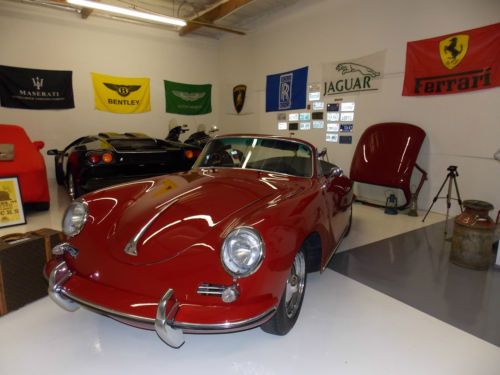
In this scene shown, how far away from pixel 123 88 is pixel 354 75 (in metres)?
5.28

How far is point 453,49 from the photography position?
438 centimetres

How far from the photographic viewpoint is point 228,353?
5.71 ft

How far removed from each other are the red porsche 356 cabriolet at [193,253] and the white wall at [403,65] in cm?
326

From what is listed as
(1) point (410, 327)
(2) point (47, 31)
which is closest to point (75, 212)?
(1) point (410, 327)

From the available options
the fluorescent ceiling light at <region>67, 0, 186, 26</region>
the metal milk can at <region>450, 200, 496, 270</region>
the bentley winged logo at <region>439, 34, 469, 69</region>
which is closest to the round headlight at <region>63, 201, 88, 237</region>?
the metal milk can at <region>450, 200, 496, 270</region>

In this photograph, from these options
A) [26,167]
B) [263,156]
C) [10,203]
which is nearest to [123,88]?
[26,167]

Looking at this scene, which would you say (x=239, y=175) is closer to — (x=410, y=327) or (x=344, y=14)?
(x=410, y=327)

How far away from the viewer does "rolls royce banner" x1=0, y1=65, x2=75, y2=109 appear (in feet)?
20.5

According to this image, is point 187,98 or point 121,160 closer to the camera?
point 121,160

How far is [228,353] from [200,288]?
52cm

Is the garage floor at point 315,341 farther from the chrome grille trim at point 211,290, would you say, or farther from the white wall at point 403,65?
the white wall at point 403,65

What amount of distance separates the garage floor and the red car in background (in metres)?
2.33

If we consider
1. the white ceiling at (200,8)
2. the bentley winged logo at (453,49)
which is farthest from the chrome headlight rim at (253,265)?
the white ceiling at (200,8)

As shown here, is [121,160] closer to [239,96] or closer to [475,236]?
[475,236]
